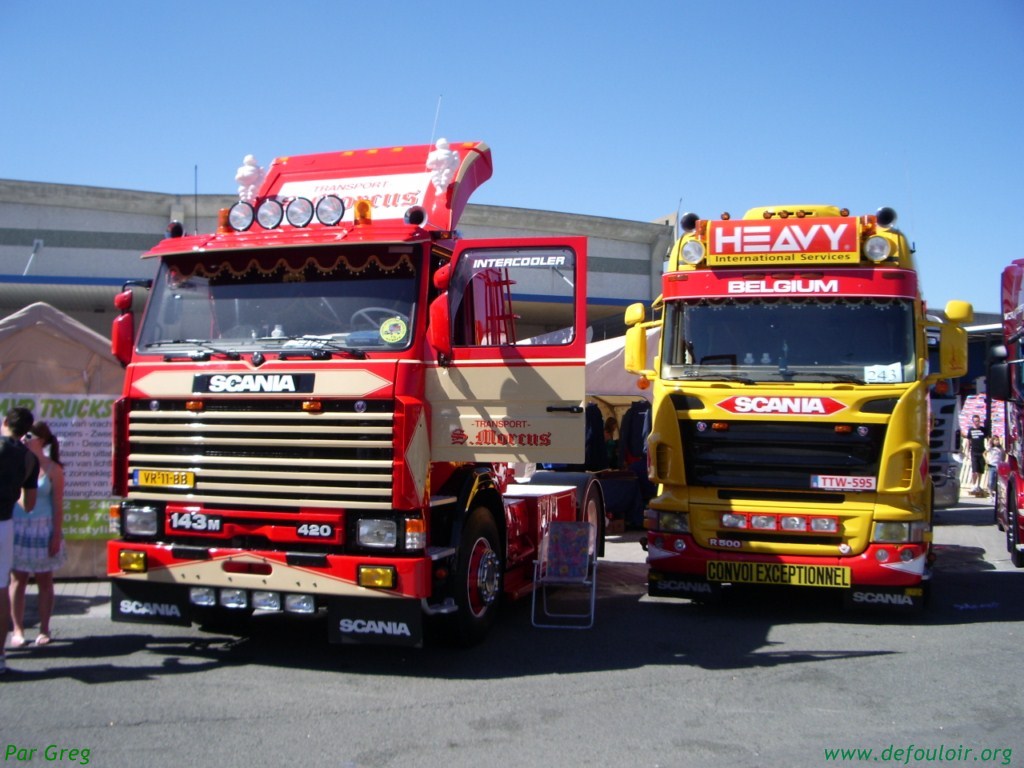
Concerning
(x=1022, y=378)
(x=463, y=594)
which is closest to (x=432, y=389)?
(x=463, y=594)

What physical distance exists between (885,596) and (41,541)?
22.4 feet

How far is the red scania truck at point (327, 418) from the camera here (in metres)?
6.24

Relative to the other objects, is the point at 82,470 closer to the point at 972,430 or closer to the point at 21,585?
the point at 21,585

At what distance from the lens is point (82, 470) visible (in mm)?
9484

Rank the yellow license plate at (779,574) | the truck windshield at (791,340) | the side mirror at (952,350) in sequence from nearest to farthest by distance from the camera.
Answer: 1. the yellow license plate at (779,574)
2. the truck windshield at (791,340)
3. the side mirror at (952,350)

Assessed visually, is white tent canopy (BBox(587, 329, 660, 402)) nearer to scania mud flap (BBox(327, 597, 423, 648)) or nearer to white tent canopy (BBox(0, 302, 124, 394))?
white tent canopy (BBox(0, 302, 124, 394))

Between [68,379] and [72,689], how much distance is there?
4345 millimetres

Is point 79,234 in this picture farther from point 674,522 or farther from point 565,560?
point 674,522

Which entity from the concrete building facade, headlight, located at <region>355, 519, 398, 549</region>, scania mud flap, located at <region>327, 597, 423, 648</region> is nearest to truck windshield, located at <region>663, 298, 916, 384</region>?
headlight, located at <region>355, 519, 398, 549</region>

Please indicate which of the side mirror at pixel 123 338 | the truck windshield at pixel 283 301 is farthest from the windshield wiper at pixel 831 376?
the side mirror at pixel 123 338

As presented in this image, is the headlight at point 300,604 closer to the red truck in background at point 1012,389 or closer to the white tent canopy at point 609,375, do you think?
the red truck in background at point 1012,389

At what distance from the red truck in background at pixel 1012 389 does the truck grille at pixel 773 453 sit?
325 centimetres

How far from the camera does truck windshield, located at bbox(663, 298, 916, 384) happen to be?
8.13 m

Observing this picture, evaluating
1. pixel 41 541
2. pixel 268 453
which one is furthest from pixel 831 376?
pixel 41 541
